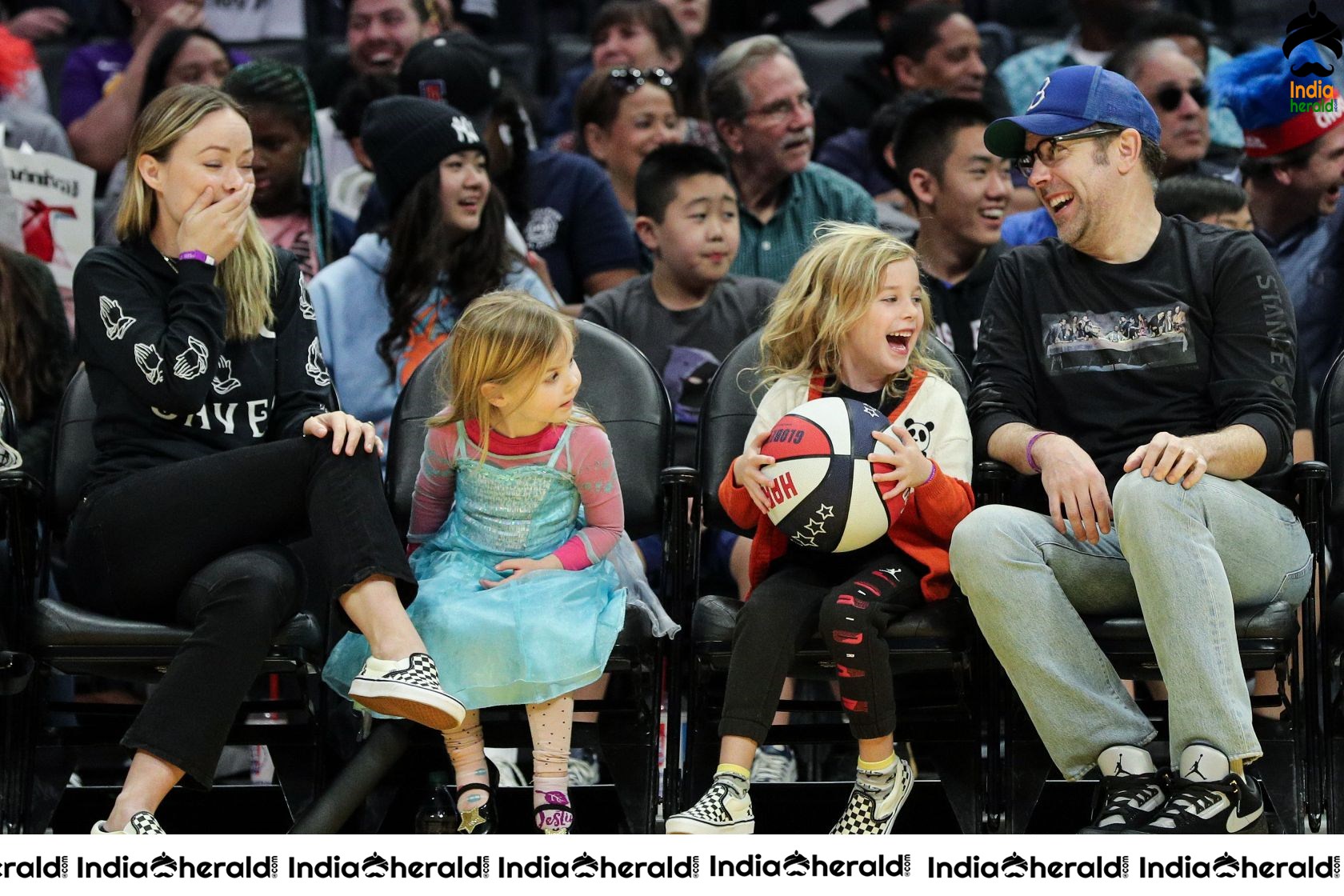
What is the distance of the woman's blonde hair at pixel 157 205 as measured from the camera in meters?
3.35

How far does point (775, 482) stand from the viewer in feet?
9.87

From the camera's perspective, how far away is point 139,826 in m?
2.71

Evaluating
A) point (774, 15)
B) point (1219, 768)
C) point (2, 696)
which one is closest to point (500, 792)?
point (2, 696)

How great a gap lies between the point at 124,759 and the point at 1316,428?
2.55 metres

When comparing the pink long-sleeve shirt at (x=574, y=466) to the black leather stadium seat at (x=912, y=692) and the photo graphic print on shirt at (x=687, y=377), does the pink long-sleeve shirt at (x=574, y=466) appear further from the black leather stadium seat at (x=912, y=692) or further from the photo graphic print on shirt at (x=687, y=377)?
the photo graphic print on shirt at (x=687, y=377)

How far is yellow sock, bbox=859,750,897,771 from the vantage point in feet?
9.58

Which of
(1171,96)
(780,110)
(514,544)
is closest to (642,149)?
(780,110)

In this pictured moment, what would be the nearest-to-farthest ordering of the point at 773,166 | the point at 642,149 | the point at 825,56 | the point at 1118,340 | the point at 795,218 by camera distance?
1. the point at 1118,340
2. the point at 795,218
3. the point at 773,166
4. the point at 642,149
5. the point at 825,56

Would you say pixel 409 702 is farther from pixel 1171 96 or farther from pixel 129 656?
pixel 1171 96

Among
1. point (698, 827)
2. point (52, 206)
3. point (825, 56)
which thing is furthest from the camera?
point (825, 56)

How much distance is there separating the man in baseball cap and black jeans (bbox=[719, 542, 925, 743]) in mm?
146

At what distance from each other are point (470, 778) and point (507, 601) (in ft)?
1.04
